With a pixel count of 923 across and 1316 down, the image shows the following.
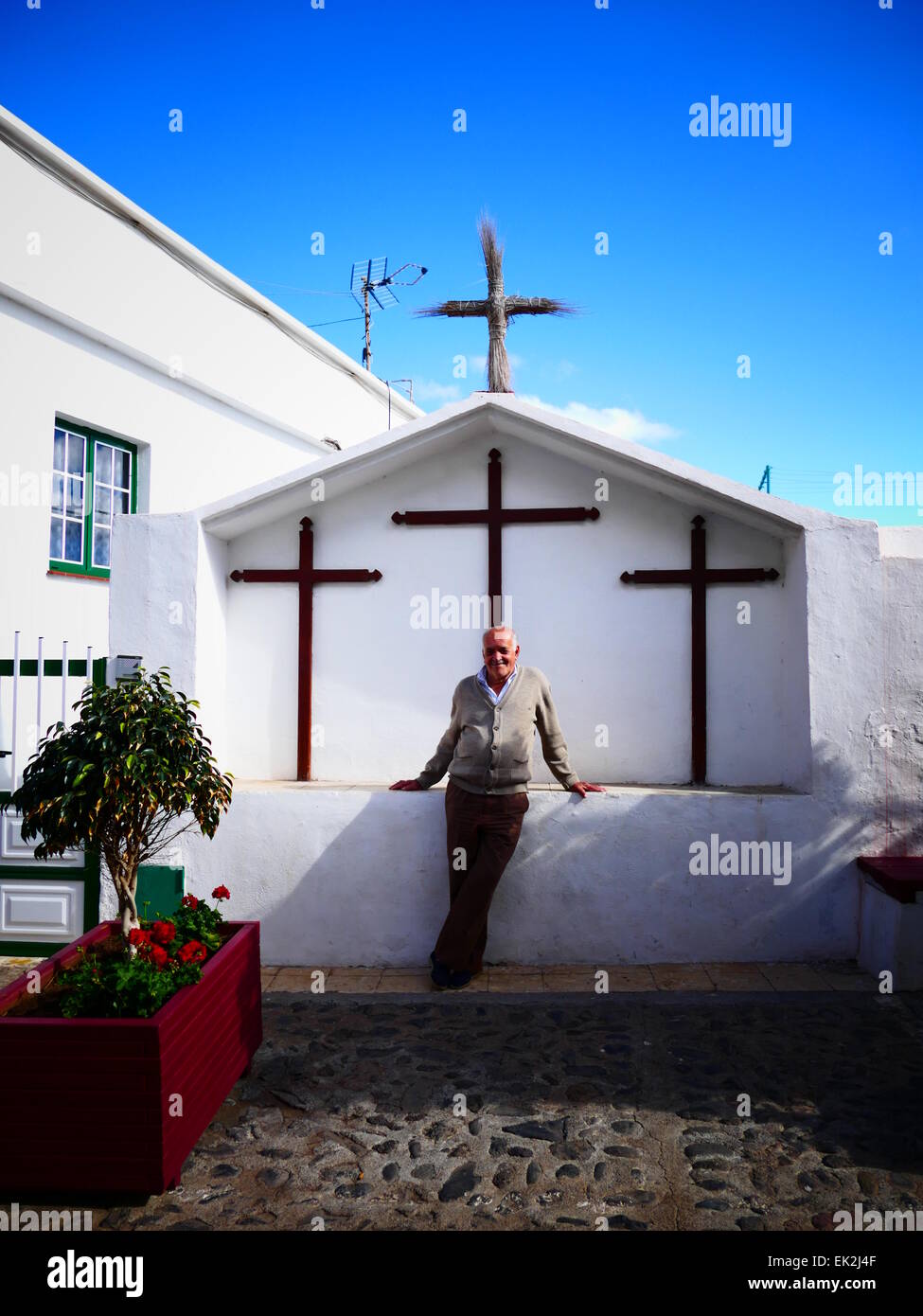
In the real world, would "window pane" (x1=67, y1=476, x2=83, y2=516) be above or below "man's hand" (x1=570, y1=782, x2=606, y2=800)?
above

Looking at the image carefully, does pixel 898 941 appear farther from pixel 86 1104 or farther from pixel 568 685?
pixel 86 1104

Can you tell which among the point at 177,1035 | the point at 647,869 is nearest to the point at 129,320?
the point at 647,869

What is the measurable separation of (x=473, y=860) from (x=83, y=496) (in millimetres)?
5871

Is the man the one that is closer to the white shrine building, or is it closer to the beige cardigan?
the beige cardigan

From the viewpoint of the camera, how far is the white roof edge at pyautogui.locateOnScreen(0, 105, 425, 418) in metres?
8.28

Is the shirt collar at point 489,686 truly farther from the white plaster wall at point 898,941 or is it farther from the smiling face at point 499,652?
the white plaster wall at point 898,941

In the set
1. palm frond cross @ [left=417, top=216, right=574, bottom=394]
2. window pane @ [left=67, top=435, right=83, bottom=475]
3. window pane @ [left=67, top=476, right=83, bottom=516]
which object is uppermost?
palm frond cross @ [left=417, top=216, right=574, bottom=394]

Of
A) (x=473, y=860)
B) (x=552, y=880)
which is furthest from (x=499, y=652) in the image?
(x=552, y=880)

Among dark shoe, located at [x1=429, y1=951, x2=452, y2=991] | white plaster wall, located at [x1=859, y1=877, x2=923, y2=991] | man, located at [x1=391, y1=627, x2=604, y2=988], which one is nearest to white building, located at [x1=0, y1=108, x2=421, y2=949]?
dark shoe, located at [x1=429, y1=951, x2=452, y2=991]

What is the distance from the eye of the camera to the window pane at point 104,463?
9.44 meters

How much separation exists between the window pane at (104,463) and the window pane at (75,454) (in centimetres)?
25

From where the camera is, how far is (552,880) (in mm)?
6035

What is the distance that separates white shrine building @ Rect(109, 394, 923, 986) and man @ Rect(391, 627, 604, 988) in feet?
1.15
